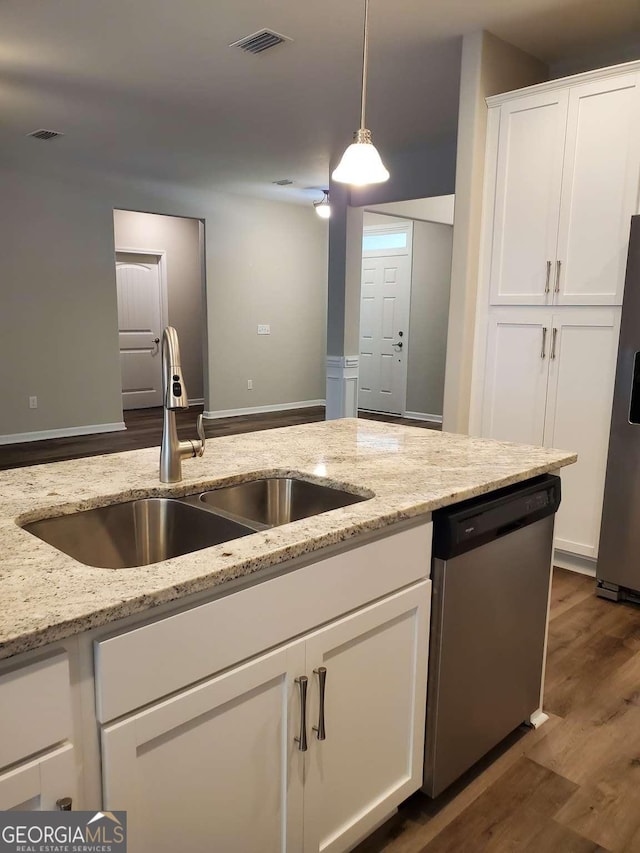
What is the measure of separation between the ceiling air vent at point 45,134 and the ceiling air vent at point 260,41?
230cm

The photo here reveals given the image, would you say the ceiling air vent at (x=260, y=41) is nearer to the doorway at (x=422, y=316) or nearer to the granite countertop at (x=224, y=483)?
the granite countertop at (x=224, y=483)

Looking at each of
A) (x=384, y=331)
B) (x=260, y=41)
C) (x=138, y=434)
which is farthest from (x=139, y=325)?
(x=260, y=41)

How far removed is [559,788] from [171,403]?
5.11 ft

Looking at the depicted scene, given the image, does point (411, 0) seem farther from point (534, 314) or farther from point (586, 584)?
point (586, 584)

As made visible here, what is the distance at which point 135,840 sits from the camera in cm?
105

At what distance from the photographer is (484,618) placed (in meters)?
1.73

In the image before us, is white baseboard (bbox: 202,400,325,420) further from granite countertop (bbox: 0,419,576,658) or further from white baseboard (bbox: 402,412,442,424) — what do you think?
granite countertop (bbox: 0,419,576,658)

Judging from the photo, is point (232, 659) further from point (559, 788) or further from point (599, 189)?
point (599, 189)

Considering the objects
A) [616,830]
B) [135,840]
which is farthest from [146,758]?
[616,830]

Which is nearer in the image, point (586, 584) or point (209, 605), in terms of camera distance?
point (209, 605)

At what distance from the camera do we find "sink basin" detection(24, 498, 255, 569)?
1459 millimetres

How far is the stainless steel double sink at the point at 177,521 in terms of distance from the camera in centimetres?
147

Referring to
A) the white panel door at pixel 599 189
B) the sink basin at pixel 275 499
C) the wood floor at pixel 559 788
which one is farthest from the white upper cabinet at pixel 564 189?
the sink basin at pixel 275 499

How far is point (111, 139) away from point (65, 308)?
1.87m
